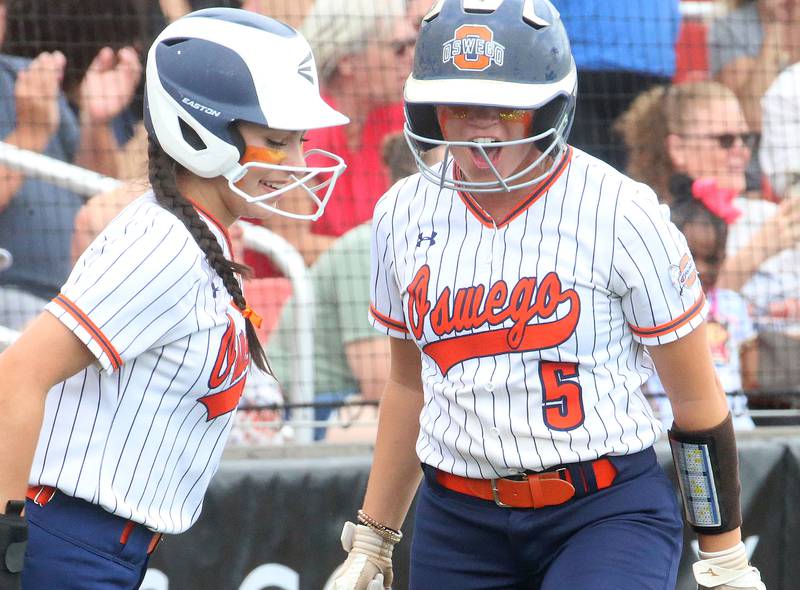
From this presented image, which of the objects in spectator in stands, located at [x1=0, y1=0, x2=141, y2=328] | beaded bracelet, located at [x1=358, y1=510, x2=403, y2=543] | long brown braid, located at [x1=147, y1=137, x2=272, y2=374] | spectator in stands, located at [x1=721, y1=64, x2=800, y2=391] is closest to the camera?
long brown braid, located at [x1=147, y1=137, x2=272, y2=374]

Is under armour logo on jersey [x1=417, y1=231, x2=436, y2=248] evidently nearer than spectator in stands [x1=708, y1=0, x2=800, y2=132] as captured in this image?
Yes

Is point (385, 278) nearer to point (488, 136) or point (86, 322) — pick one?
point (488, 136)

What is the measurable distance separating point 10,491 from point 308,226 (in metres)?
3.17

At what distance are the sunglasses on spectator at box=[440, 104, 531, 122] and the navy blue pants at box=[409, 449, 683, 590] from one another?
0.78 metres

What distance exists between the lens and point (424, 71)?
2.76 meters

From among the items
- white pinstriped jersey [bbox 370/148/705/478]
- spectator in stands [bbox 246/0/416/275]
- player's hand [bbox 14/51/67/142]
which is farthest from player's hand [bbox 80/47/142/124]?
white pinstriped jersey [bbox 370/148/705/478]

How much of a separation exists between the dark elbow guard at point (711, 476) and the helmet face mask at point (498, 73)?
27.6 inches

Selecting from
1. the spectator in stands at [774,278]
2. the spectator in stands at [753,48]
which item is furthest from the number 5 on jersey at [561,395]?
the spectator in stands at [753,48]

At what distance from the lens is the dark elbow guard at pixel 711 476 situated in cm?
283

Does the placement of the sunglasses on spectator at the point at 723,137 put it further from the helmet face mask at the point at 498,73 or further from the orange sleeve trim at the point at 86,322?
the orange sleeve trim at the point at 86,322

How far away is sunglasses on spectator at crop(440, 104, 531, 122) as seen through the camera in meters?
2.68

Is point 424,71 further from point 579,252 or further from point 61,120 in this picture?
point 61,120

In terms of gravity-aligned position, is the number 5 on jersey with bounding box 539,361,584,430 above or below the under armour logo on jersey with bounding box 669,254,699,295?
below

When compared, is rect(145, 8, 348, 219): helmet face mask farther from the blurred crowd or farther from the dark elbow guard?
the blurred crowd
